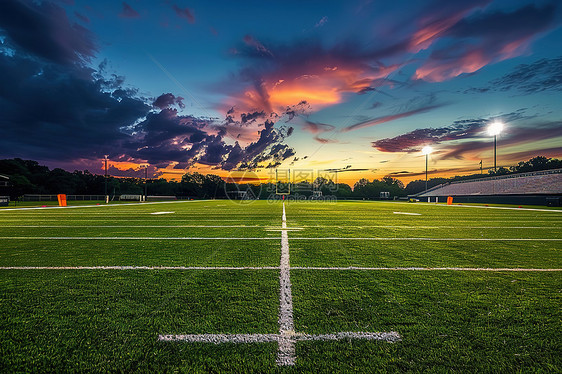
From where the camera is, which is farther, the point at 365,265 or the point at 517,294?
the point at 365,265

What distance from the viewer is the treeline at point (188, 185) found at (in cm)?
6025

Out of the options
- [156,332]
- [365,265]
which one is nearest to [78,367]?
[156,332]

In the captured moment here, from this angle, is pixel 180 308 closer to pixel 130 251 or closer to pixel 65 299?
pixel 65 299

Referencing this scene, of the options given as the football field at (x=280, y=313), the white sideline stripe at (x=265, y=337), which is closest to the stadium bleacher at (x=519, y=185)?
the football field at (x=280, y=313)

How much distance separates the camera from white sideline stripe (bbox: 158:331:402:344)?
1.86 meters

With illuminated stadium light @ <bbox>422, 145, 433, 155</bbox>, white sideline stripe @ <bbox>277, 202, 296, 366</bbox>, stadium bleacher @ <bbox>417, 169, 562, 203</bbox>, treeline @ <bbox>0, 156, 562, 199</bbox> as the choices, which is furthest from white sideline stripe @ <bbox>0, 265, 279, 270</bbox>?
treeline @ <bbox>0, 156, 562, 199</bbox>

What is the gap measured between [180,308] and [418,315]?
2073 mm

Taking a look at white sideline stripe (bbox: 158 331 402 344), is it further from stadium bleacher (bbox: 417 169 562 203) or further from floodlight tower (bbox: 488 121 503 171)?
floodlight tower (bbox: 488 121 503 171)

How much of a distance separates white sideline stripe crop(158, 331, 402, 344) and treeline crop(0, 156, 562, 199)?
67.3 meters

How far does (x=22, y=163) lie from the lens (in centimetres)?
6538

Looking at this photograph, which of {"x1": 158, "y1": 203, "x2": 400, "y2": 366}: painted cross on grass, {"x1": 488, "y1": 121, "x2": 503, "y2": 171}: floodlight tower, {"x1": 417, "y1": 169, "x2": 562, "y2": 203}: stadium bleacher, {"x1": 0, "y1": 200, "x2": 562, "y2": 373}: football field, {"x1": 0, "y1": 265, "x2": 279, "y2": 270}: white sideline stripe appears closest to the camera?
{"x1": 0, "y1": 200, "x2": 562, "y2": 373}: football field

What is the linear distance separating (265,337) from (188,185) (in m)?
92.7

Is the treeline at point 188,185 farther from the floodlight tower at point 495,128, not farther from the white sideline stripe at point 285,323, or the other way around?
the white sideline stripe at point 285,323

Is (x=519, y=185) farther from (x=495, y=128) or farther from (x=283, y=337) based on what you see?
(x=283, y=337)
